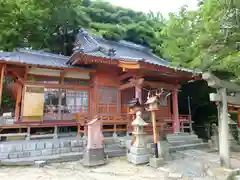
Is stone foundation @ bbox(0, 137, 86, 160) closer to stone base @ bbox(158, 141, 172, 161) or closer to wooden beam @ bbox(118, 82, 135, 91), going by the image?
stone base @ bbox(158, 141, 172, 161)

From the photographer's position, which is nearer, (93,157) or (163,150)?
(93,157)

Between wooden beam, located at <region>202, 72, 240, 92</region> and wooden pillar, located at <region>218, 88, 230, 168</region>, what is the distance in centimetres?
20

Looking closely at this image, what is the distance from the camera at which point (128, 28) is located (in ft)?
63.8

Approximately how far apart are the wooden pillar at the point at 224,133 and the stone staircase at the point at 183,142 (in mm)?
2614

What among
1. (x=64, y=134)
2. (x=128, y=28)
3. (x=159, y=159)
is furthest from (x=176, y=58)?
(x=128, y=28)

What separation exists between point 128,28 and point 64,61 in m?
10.2

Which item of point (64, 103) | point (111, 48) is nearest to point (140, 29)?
point (111, 48)

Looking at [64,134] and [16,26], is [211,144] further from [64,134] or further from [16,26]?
[16,26]

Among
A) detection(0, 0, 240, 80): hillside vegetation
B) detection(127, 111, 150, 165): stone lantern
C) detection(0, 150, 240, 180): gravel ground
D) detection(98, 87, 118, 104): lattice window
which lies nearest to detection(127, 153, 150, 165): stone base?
detection(127, 111, 150, 165): stone lantern

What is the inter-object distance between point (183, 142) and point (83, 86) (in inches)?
232

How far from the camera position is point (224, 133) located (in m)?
6.17

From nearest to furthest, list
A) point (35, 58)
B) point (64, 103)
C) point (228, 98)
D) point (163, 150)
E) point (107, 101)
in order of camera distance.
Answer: point (228, 98) → point (163, 150) → point (35, 58) → point (64, 103) → point (107, 101)

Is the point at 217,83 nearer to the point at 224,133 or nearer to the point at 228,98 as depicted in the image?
the point at 228,98

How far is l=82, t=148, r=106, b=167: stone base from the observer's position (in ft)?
22.4
